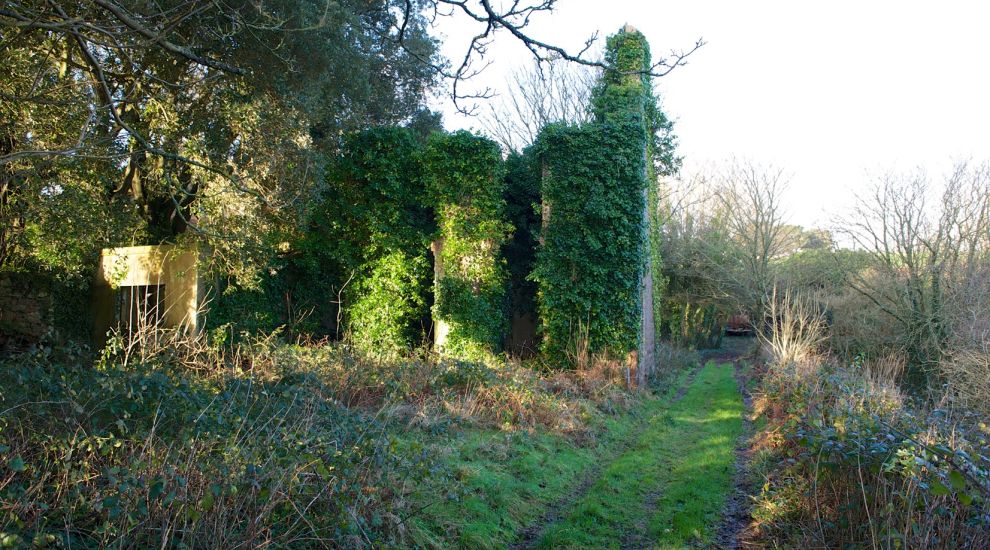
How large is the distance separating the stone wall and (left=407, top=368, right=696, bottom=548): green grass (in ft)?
38.2

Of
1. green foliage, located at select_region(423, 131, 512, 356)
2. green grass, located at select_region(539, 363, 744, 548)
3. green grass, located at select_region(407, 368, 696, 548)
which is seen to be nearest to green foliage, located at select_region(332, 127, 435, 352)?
green foliage, located at select_region(423, 131, 512, 356)

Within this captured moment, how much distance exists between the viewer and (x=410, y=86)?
1705 cm

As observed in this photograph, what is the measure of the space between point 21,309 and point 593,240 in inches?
495

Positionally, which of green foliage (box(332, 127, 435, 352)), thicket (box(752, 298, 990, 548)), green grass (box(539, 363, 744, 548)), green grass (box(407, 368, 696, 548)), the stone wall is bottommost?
green grass (box(539, 363, 744, 548))

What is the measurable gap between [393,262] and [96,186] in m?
5.64

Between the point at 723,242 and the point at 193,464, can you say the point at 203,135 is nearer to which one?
the point at 193,464

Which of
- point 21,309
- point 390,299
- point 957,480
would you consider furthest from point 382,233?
point 957,480

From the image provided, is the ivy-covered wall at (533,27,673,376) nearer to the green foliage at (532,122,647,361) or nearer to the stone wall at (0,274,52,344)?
the green foliage at (532,122,647,361)

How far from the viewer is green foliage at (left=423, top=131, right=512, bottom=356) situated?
43.2 feet

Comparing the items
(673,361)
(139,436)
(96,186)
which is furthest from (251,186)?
(673,361)

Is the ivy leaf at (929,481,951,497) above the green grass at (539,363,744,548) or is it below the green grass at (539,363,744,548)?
above

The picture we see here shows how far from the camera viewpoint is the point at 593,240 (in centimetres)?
1300

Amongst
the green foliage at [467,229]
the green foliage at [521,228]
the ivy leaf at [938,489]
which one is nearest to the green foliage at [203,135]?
the green foliage at [467,229]

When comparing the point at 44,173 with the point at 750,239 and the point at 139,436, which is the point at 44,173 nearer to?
the point at 139,436
